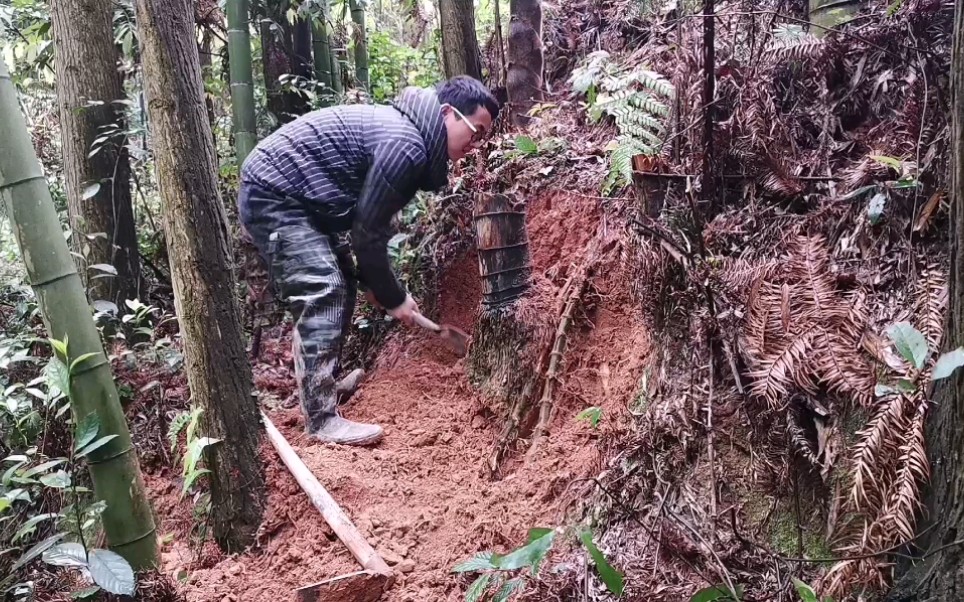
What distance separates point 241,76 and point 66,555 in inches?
182

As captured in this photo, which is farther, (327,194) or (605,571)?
(327,194)

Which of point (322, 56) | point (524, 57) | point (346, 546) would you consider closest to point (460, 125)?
point (524, 57)

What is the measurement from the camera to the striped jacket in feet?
12.5

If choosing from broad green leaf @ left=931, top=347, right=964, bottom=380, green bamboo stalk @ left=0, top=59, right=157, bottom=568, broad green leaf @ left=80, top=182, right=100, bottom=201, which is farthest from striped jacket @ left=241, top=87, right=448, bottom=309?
broad green leaf @ left=931, top=347, right=964, bottom=380

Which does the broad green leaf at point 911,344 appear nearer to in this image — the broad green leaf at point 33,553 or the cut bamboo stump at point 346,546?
the cut bamboo stump at point 346,546

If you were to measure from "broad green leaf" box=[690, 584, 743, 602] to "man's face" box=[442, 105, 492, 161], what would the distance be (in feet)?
9.38

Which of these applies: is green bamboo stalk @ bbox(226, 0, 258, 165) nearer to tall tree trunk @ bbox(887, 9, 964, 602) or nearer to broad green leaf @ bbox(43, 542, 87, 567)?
broad green leaf @ bbox(43, 542, 87, 567)

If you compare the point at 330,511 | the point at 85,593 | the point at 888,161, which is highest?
the point at 888,161

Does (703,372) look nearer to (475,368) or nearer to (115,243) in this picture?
(475,368)

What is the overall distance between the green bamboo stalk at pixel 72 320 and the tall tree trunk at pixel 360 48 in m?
5.42

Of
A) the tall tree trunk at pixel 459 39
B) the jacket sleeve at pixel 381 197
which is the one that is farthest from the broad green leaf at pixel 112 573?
the tall tree trunk at pixel 459 39

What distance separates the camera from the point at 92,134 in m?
4.89

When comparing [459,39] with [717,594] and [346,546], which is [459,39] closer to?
[346,546]

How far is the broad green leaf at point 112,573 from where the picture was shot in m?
2.26
